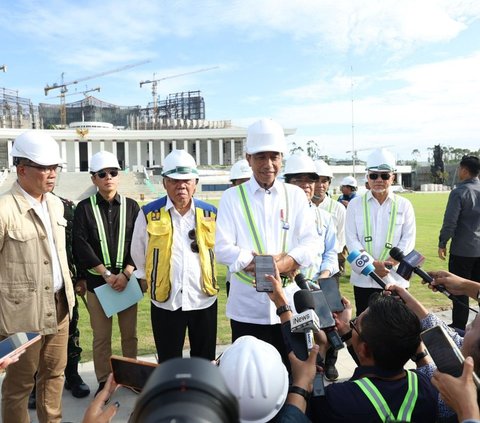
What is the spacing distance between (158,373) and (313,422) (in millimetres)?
1362

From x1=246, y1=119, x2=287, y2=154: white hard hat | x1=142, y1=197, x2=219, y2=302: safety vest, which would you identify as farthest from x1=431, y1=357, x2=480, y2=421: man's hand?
x1=142, y1=197, x2=219, y2=302: safety vest

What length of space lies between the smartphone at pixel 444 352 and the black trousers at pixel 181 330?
2356 mm

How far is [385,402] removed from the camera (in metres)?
1.95

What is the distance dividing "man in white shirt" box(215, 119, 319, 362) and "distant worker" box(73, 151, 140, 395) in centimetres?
148

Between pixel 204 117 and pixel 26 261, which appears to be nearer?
pixel 26 261

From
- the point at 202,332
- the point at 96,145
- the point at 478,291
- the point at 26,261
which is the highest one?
the point at 96,145

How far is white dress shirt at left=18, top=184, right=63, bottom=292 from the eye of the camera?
10.9 ft

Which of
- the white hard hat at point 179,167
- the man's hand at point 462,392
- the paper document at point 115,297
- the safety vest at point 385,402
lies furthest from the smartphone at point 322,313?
the paper document at point 115,297

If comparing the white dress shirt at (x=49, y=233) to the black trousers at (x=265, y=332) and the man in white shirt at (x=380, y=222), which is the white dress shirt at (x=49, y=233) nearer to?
the black trousers at (x=265, y=332)

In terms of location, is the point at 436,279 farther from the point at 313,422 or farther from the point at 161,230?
the point at 161,230

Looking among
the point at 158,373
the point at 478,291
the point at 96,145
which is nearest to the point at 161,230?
the point at 478,291

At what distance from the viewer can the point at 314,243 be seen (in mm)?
3291

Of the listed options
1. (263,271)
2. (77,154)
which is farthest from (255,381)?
(77,154)

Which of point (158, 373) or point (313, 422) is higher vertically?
point (158, 373)
